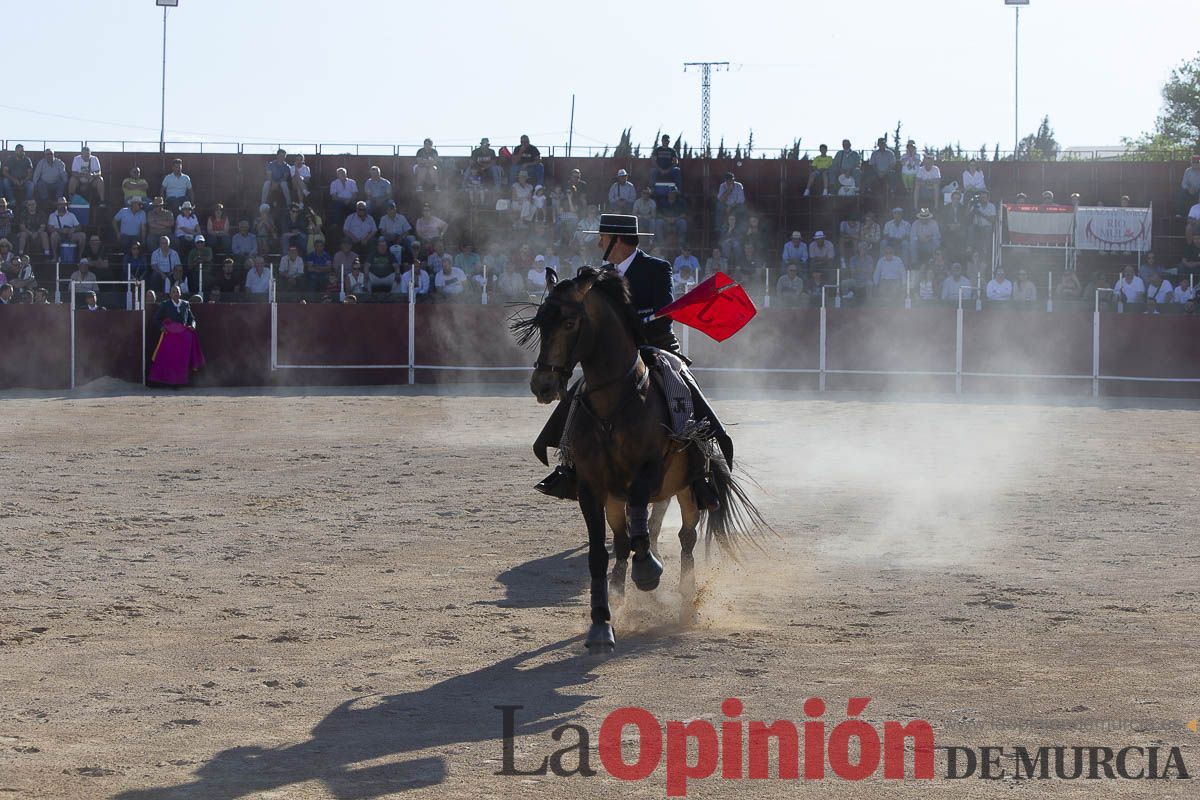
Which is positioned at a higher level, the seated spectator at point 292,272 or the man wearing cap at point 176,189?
the man wearing cap at point 176,189

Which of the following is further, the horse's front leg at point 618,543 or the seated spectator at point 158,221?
the seated spectator at point 158,221

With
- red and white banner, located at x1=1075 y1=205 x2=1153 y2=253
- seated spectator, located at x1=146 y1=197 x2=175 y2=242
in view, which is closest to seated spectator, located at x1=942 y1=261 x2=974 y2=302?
red and white banner, located at x1=1075 y1=205 x2=1153 y2=253

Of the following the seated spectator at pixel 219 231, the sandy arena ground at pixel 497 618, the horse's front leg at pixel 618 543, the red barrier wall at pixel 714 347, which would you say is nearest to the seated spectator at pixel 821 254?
the red barrier wall at pixel 714 347

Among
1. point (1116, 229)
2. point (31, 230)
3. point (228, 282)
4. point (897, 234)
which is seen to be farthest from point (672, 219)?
point (31, 230)

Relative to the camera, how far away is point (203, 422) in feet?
57.5

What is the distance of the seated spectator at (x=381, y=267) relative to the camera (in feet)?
75.7

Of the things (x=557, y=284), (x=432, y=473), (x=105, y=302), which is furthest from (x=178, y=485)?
(x=105, y=302)

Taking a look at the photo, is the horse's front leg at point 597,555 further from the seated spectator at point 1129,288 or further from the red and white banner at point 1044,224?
the red and white banner at point 1044,224

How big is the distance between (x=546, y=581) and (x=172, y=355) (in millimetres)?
14757

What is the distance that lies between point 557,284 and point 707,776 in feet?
8.41

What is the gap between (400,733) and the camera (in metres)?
5.42

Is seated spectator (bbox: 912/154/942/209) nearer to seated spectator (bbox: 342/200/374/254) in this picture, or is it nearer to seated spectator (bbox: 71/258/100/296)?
seated spectator (bbox: 342/200/374/254)

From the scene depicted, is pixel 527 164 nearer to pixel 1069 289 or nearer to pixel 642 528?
pixel 1069 289

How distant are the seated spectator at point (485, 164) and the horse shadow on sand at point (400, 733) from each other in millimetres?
18723
